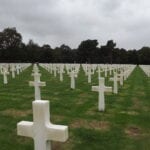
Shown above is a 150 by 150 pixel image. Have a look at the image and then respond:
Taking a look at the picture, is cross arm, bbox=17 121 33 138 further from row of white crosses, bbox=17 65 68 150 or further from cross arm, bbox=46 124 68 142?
cross arm, bbox=46 124 68 142

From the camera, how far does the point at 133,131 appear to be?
702 centimetres

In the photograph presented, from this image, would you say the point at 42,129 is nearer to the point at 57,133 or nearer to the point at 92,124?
the point at 57,133

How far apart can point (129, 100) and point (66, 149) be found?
5.95 m

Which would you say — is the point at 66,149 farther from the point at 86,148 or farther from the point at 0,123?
the point at 0,123

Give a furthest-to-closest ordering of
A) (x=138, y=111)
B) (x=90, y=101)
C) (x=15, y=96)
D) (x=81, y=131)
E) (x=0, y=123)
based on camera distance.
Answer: (x=15, y=96), (x=90, y=101), (x=138, y=111), (x=0, y=123), (x=81, y=131)

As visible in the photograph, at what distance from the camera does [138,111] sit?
928 centimetres

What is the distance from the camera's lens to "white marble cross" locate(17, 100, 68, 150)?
4000 millimetres

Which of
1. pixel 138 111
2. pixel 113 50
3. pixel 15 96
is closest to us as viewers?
pixel 138 111

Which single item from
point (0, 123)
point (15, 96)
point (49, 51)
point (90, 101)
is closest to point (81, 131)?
point (0, 123)

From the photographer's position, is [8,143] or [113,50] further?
[113,50]

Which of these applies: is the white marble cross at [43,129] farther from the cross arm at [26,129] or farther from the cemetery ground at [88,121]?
the cemetery ground at [88,121]

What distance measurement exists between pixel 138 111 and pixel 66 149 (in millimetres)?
3955

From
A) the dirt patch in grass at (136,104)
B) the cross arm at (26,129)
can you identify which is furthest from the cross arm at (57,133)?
the dirt patch in grass at (136,104)

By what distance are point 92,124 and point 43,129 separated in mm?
3549
